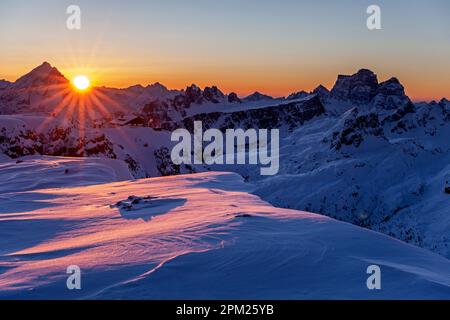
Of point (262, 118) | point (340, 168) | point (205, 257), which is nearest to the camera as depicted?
point (205, 257)

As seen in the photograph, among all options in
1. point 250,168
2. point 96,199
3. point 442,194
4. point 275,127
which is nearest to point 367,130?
point 250,168

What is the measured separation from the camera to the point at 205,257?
6.29 m

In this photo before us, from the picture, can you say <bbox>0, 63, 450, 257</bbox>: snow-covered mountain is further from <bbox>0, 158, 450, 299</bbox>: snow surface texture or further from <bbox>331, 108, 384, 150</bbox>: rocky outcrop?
<bbox>0, 158, 450, 299</bbox>: snow surface texture

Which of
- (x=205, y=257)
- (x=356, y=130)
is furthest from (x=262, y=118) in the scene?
(x=205, y=257)

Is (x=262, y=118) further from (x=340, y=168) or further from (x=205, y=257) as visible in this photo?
(x=205, y=257)

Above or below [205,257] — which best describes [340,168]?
below

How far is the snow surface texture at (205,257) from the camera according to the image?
5.21m

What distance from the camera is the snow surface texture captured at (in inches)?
205

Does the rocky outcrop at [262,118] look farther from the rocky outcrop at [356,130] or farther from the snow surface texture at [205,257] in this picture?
the snow surface texture at [205,257]

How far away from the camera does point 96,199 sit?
14023mm

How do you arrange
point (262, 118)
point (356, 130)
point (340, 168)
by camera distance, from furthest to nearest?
point (262, 118) → point (356, 130) → point (340, 168)

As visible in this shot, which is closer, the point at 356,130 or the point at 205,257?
the point at 205,257

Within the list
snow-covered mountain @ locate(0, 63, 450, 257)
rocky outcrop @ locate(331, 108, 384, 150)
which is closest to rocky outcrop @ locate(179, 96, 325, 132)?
snow-covered mountain @ locate(0, 63, 450, 257)

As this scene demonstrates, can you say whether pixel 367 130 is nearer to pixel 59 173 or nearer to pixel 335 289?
pixel 59 173
